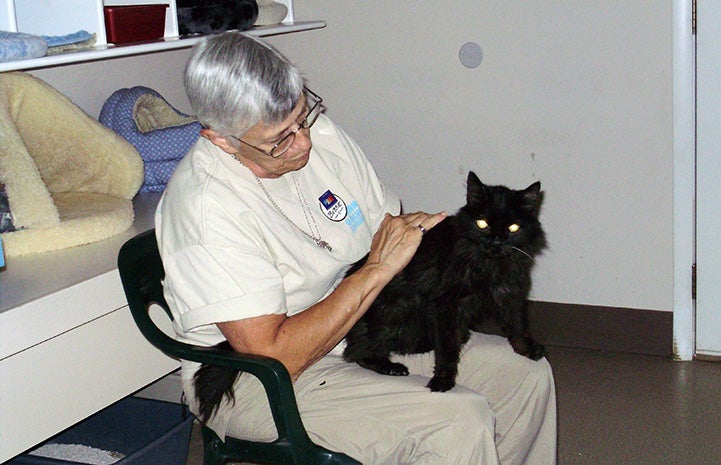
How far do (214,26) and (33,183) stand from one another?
32.8 inches

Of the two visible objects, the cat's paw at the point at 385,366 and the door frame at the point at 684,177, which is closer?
the cat's paw at the point at 385,366

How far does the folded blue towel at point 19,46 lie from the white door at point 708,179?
1950 millimetres

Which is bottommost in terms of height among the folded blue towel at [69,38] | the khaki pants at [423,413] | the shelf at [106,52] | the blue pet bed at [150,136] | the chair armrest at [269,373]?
the khaki pants at [423,413]

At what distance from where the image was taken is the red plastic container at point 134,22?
2307 mm

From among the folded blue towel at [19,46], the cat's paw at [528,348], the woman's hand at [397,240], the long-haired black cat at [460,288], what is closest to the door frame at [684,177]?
the long-haired black cat at [460,288]

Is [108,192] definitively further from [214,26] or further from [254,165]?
[254,165]

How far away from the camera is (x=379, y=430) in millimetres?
1709

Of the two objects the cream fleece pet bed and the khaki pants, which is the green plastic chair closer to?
the khaki pants

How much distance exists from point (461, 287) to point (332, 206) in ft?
1.28

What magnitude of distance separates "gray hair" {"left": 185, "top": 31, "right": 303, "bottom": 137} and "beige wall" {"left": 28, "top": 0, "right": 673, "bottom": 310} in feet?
3.87

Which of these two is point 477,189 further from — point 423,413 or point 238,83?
point 238,83

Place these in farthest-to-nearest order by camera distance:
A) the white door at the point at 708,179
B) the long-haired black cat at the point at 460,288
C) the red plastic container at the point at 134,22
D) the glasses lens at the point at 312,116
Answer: the white door at the point at 708,179 → the red plastic container at the point at 134,22 → the long-haired black cat at the point at 460,288 → the glasses lens at the point at 312,116

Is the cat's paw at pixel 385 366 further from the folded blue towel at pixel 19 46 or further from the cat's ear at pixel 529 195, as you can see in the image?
the folded blue towel at pixel 19 46

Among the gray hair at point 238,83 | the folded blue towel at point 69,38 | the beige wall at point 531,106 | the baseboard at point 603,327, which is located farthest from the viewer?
the baseboard at point 603,327
